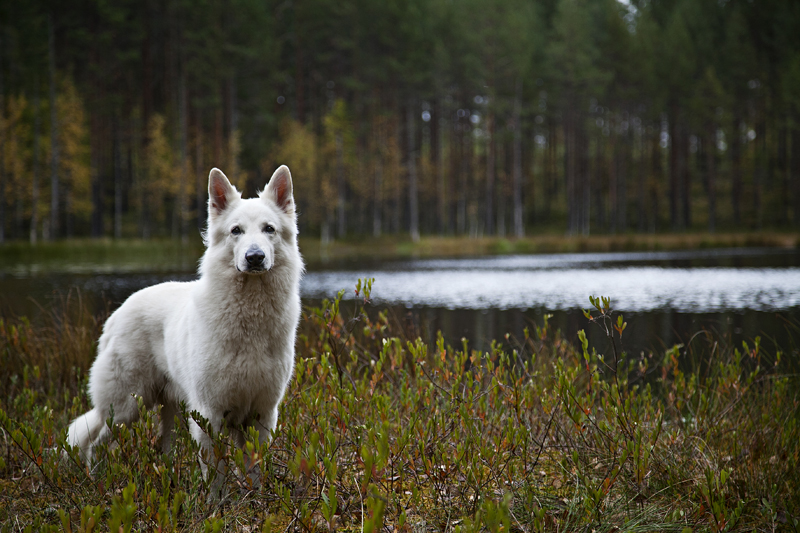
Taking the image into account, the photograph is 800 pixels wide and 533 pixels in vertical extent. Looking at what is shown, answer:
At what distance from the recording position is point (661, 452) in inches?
152

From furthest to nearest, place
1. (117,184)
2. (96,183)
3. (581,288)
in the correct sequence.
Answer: (96,183) → (117,184) → (581,288)

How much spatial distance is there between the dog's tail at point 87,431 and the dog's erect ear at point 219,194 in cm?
169

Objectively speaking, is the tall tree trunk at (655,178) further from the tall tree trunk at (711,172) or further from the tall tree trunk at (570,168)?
the tall tree trunk at (570,168)

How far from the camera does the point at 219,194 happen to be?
3473 millimetres

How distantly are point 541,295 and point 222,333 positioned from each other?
44.9 ft

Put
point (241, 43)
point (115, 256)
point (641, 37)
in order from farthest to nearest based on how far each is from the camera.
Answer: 1. point (641, 37)
2. point (241, 43)
3. point (115, 256)

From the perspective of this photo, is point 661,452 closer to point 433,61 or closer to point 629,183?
point 433,61

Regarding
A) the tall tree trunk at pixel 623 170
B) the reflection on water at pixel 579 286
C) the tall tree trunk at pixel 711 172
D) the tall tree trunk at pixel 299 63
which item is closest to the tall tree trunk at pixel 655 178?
the tall tree trunk at pixel 623 170

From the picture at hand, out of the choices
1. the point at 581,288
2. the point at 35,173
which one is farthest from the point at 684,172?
the point at 35,173

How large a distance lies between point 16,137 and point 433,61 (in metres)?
30.0

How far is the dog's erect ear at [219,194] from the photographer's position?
135 inches

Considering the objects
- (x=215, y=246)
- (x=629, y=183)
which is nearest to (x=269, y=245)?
Result: (x=215, y=246)

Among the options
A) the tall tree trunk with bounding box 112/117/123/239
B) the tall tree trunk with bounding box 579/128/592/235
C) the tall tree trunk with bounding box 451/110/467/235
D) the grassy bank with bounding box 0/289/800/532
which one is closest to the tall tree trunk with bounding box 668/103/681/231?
the tall tree trunk with bounding box 579/128/592/235

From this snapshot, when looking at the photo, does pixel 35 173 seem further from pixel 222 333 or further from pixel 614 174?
pixel 614 174
